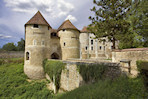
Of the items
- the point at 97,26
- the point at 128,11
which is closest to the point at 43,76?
the point at 97,26

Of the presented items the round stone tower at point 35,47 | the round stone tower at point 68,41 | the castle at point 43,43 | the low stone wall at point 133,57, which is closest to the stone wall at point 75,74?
the low stone wall at point 133,57

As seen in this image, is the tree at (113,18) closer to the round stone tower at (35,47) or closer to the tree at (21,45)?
the round stone tower at (35,47)

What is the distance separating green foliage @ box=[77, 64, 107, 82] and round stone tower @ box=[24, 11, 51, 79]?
9147 mm

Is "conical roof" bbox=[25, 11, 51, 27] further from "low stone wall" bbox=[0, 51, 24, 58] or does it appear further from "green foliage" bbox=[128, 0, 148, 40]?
"green foliage" bbox=[128, 0, 148, 40]

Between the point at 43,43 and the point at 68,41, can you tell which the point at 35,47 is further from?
the point at 68,41

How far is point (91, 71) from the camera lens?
21.5 ft

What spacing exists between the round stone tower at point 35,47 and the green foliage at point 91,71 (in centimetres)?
915

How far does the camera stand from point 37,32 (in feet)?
46.1

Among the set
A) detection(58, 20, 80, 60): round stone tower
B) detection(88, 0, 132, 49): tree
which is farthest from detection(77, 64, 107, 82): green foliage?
detection(58, 20, 80, 60): round stone tower

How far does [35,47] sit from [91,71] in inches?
444

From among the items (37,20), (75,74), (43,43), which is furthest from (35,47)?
(75,74)

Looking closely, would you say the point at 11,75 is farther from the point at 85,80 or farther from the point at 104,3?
the point at 104,3

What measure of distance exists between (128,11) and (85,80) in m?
8.86

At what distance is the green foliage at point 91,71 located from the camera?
6.05 meters
